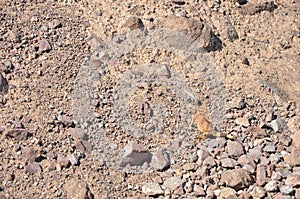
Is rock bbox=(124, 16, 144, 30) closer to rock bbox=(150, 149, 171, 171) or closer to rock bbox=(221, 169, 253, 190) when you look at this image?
rock bbox=(150, 149, 171, 171)

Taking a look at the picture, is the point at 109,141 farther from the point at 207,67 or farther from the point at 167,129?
the point at 207,67

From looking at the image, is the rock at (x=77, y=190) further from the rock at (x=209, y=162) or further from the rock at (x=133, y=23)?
the rock at (x=133, y=23)

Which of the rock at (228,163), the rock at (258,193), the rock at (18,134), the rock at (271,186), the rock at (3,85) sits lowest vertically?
the rock at (258,193)

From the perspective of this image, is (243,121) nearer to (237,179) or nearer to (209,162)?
(209,162)

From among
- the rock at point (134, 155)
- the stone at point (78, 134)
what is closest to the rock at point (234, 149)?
the rock at point (134, 155)

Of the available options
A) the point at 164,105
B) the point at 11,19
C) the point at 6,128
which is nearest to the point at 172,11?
the point at 164,105

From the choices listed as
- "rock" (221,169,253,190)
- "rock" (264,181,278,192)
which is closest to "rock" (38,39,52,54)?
"rock" (221,169,253,190)
